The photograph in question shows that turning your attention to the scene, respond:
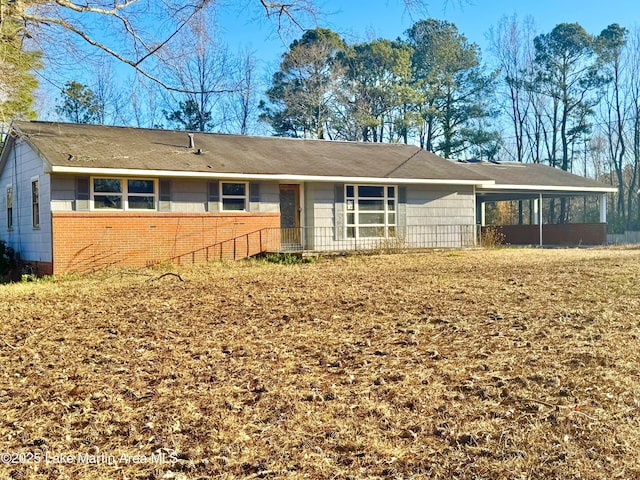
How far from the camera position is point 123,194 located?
1501 centimetres

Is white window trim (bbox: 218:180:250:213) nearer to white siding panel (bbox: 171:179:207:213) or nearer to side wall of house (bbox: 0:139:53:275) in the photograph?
white siding panel (bbox: 171:179:207:213)

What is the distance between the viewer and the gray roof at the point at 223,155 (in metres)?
14.9

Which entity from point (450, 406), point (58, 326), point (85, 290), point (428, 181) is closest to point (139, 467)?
point (450, 406)

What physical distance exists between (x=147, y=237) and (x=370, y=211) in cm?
695

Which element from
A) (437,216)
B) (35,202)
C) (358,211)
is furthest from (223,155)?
(437,216)

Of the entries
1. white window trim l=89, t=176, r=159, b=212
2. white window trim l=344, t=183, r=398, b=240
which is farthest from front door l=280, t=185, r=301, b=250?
white window trim l=89, t=176, r=159, b=212

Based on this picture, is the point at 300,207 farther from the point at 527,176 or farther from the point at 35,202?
the point at 527,176

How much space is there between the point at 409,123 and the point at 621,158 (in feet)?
49.2

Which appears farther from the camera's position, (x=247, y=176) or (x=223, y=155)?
(x=223, y=155)

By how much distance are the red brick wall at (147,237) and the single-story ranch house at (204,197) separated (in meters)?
0.03

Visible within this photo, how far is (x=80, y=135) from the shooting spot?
54.0ft

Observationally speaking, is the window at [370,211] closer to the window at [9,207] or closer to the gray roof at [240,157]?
the gray roof at [240,157]

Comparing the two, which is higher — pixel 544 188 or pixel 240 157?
pixel 240 157

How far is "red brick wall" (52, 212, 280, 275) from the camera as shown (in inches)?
561
